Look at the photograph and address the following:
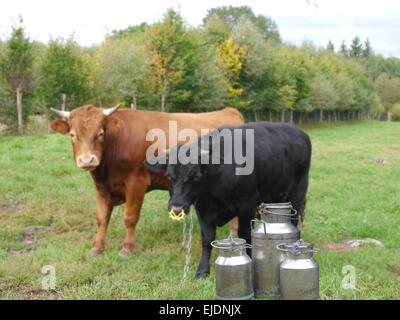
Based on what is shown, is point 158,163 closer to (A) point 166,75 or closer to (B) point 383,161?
(B) point 383,161

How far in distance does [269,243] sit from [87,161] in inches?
95.7

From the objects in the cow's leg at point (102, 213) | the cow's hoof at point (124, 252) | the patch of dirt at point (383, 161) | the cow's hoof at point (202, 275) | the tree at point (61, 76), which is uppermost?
the tree at point (61, 76)

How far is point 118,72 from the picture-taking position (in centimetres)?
2533

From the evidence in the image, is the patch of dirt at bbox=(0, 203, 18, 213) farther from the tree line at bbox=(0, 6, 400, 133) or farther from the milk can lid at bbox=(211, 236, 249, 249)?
the tree line at bbox=(0, 6, 400, 133)

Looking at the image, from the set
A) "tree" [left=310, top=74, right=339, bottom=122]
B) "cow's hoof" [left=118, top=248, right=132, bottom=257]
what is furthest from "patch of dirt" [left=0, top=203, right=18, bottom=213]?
"tree" [left=310, top=74, right=339, bottom=122]

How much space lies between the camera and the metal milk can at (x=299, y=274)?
4367 mm

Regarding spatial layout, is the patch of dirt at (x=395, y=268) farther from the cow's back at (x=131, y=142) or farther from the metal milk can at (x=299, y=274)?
the cow's back at (x=131, y=142)

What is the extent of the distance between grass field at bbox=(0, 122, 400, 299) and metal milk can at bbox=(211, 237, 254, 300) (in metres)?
0.34

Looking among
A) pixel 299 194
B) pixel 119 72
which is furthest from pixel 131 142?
pixel 119 72

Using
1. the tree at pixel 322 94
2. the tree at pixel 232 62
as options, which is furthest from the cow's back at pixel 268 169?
the tree at pixel 322 94

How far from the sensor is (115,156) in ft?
21.7

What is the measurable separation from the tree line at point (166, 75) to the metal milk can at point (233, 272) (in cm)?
1671

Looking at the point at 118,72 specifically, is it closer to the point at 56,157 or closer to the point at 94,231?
the point at 56,157
